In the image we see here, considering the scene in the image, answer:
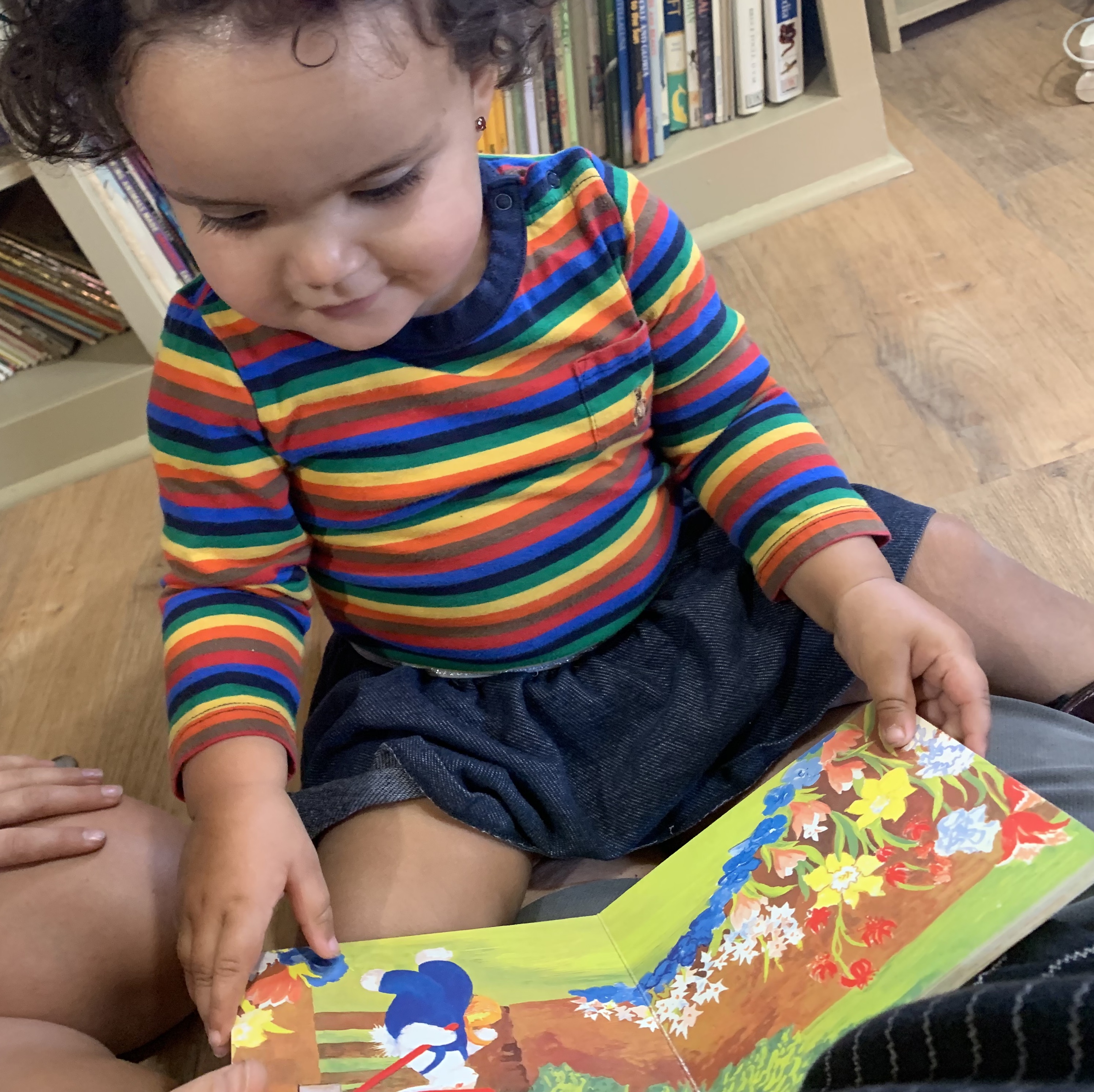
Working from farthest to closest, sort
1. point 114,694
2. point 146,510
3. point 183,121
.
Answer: point 146,510, point 114,694, point 183,121

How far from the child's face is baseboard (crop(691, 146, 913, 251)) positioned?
0.75 metres

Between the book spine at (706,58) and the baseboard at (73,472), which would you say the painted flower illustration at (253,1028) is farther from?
the book spine at (706,58)

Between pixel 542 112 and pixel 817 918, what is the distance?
0.98 meters

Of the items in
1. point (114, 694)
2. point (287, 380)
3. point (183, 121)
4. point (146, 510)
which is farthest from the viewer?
point (146, 510)

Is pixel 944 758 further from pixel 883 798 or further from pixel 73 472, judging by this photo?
pixel 73 472

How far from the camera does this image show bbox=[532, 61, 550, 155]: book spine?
3.80ft

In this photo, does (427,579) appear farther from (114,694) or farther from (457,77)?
(114,694)

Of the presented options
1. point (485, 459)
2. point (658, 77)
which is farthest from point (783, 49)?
point (485, 459)

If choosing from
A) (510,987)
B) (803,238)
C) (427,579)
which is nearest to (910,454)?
(803,238)

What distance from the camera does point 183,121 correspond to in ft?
1.47

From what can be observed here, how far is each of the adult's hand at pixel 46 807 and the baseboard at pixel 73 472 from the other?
1.86ft

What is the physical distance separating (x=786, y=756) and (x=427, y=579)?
0.26m

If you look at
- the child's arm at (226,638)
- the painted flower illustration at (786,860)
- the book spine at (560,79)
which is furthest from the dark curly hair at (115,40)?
the book spine at (560,79)

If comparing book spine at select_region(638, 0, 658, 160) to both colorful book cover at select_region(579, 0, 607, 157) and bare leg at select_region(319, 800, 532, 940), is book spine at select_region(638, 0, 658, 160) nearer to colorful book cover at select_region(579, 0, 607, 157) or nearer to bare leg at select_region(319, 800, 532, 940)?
colorful book cover at select_region(579, 0, 607, 157)
